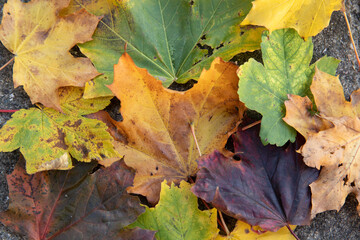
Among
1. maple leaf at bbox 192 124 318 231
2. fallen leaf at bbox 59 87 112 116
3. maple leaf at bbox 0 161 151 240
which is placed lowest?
maple leaf at bbox 192 124 318 231

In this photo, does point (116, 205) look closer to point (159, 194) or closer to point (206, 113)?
point (159, 194)

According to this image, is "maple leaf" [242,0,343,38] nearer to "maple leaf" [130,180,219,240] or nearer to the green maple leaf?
the green maple leaf

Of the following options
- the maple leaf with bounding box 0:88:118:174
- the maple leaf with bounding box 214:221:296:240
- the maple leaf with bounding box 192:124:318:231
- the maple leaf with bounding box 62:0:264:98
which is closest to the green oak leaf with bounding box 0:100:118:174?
the maple leaf with bounding box 0:88:118:174

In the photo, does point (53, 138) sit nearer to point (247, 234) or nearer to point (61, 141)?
point (61, 141)

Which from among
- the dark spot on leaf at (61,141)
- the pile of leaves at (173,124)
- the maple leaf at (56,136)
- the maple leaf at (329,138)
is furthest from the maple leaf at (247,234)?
the dark spot on leaf at (61,141)

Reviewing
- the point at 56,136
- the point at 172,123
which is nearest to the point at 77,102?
the point at 56,136

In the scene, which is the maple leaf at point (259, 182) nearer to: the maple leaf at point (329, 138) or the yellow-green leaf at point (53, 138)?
the maple leaf at point (329, 138)

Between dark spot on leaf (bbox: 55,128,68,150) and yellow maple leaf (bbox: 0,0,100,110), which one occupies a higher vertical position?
yellow maple leaf (bbox: 0,0,100,110)
